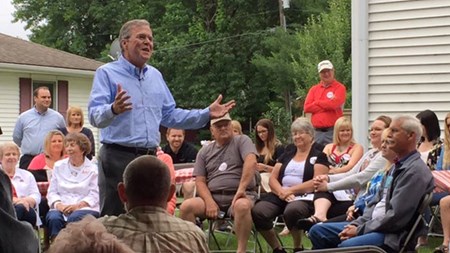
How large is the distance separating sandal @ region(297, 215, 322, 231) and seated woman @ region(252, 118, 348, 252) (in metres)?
0.23

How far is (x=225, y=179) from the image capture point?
7578 mm

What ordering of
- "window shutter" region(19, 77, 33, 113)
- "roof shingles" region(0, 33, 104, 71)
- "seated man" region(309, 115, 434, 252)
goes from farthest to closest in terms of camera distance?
"window shutter" region(19, 77, 33, 113)
"roof shingles" region(0, 33, 104, 71)
"seated man" region(309, 115, 434, 252)

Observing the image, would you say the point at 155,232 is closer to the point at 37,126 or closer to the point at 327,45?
the point at 37,126

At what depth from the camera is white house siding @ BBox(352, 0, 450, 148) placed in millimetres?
8898

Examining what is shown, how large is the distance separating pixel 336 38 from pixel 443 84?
2499 centimetres

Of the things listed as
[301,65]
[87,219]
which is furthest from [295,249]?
[301,65]

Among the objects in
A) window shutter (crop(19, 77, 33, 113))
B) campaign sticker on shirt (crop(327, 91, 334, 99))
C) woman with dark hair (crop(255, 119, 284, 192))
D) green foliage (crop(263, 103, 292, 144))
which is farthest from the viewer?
green foliage (crop(263, 103, 292, 144))

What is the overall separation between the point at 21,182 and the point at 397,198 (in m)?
3.94

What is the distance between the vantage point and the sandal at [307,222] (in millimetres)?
6676

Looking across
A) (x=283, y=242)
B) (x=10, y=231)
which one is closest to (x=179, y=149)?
(x=283, y=242)

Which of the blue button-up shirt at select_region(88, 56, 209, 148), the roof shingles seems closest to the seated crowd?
the blue button-up shirt at select_region(88, 56, 209, 148)

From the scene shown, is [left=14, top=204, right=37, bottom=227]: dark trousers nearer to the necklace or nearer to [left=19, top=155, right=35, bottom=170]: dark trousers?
the necklace

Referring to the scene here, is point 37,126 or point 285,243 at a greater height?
point 37,126

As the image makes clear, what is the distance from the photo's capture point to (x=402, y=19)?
9172mm
